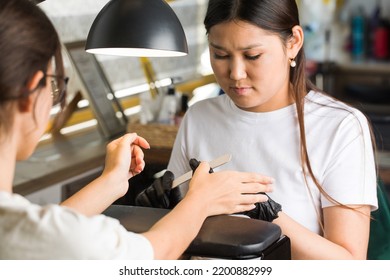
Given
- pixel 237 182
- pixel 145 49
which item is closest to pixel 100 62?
pixel 145 49

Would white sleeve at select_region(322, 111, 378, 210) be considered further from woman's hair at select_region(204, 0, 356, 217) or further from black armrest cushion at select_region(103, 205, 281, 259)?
black armrest cushion at select_region(103, 205, 281, 259)

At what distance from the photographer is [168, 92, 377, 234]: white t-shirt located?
1674mm

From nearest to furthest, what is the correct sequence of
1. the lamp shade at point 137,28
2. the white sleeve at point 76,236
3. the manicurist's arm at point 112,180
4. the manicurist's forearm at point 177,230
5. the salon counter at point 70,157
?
the white sleeve at point 76,236 → the manicurist's forearm at point 177,230 → the manicurist's arm at point 112,180 → the lamp shade at point 137,28 → the salon counter at point 70,157

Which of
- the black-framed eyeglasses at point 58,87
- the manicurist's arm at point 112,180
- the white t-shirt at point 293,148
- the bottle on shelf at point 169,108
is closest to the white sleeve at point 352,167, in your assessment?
the white t-shirt at point 293,148

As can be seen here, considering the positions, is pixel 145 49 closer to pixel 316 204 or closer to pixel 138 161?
pixel 138 161

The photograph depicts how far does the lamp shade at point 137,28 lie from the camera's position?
1630 mm

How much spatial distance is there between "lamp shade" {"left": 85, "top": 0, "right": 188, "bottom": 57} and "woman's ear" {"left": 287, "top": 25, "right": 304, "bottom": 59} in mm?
268

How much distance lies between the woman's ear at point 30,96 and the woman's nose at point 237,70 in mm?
699

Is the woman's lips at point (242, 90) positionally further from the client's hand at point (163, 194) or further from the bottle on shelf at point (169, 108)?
the bottle on shelf at point (169, 108)

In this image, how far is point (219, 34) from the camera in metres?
1.67

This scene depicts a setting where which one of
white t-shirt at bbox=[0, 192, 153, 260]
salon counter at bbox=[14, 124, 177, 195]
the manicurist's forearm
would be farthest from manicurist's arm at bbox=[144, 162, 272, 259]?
salon counter at bbox=[14, 124, 177, 195]

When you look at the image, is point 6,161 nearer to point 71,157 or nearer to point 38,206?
point 38,206

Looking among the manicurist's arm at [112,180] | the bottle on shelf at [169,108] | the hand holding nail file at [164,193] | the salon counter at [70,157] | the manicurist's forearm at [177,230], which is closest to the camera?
the manicurist's forearm at [177,230]

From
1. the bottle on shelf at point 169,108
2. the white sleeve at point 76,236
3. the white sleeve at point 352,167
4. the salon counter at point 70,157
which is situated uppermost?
the white sleeve at point 76,236
